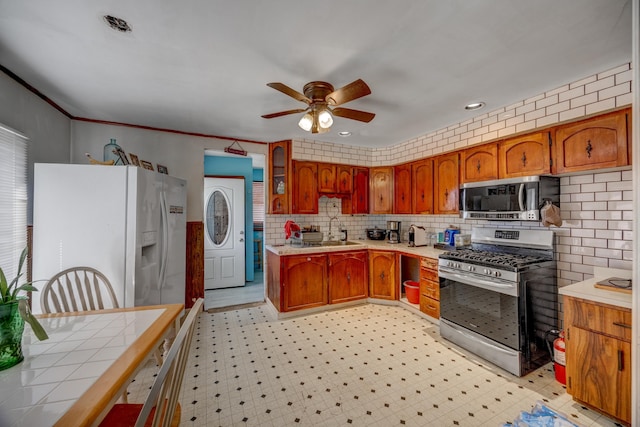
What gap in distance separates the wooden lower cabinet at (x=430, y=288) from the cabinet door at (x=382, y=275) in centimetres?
50

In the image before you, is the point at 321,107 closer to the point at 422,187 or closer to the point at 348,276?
the point at 422,187

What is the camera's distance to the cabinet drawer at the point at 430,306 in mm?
3004

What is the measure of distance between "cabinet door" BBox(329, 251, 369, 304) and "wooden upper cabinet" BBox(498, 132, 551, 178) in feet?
6.65

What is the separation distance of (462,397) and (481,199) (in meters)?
1.87

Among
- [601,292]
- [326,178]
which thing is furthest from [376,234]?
[601,292]

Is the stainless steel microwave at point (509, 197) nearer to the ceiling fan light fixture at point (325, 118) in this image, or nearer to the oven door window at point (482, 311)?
the oven door window at point (482, 311)

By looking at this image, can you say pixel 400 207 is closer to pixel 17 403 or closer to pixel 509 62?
pixel 509 62

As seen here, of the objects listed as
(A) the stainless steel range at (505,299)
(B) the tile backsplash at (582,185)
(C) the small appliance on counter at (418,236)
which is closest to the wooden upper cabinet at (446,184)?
(B) the tile backsplash at (582,185)

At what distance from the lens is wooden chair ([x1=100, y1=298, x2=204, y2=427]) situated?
0.81 metres

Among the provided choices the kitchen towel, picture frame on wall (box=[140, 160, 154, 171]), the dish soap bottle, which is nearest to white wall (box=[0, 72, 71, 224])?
the dish soap bottle

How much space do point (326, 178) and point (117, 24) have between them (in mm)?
2811

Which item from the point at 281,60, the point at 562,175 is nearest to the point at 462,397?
the point at 562,175

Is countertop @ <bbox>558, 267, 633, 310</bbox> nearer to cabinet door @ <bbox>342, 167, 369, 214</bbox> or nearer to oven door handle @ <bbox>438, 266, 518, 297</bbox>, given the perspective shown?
oven door handle @ <bbox>438, 266, 518, 297</bbox>

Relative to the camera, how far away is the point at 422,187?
11.8ft
